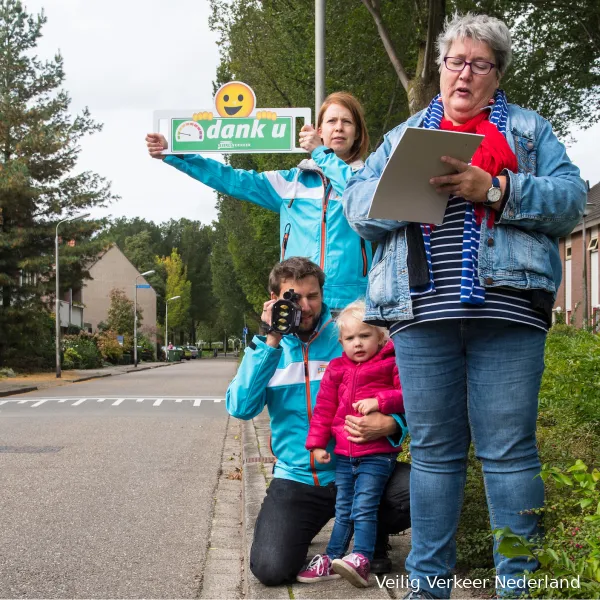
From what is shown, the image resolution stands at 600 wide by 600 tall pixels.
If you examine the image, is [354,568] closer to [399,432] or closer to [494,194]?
[399,432]

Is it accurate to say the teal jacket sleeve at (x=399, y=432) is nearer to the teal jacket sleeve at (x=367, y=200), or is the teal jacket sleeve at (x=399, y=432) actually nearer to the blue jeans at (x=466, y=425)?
the blue jeans at (x=466, y=425)

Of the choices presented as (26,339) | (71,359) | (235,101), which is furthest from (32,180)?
(235,101)

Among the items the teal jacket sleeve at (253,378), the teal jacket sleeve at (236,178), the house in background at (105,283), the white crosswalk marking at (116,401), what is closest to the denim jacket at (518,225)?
the teal jacket sleeve at (253,378)

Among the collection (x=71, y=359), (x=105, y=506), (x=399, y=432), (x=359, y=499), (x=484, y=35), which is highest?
(x=484, y=35)

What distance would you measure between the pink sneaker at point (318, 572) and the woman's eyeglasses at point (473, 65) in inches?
85.2

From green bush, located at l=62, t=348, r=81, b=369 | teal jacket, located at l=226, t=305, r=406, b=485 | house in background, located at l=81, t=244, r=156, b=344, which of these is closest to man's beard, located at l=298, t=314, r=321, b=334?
teal jacket, located at l=226, t=305, r=406, b=485

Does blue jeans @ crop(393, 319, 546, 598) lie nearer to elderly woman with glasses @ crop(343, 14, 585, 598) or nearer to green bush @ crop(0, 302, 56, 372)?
elderly woman with glasses @ crop(343, 14, 585, 598)

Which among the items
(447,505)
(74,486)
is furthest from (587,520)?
(74,486)

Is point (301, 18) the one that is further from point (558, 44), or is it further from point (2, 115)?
point (2, 115)

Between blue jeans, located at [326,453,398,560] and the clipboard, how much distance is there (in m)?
1.36

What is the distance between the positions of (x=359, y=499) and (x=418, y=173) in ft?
5.18

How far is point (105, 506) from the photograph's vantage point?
6.21 meters

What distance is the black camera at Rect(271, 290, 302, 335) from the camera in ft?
12.6

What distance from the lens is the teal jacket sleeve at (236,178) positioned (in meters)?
4.70
